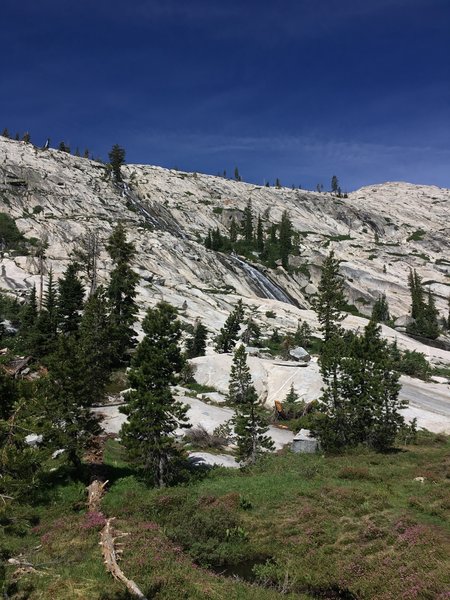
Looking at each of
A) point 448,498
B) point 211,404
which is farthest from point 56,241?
point 448,498

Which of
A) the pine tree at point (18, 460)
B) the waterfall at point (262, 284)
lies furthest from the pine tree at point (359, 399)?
the waterfall at point (262, 284)

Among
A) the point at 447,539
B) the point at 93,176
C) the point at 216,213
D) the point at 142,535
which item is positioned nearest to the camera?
the point at 447,539

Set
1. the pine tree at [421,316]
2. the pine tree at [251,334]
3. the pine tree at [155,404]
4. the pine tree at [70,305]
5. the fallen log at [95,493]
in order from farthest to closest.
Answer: the pine tree at [421,316]
the pine tree at [251,334]
the pine tree at [70,305]
the pine tree at [155,404]
the fallen log at [95,493]

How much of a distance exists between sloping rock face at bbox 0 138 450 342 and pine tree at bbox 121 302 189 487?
45550mm

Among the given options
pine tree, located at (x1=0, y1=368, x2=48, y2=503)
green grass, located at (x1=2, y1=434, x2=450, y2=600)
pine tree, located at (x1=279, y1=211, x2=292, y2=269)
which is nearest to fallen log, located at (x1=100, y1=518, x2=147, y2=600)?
green grass, located at (x1=2, y1=434, x2=450, y2=600)

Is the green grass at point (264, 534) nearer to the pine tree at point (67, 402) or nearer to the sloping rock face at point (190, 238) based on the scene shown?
the pine tree at point (67, 402)

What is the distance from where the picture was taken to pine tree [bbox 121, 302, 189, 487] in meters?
24.9

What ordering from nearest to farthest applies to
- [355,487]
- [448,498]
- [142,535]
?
[142,535] → [448,498] → [355,487]

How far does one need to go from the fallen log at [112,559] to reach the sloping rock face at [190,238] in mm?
54139

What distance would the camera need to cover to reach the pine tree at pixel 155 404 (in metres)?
24.9

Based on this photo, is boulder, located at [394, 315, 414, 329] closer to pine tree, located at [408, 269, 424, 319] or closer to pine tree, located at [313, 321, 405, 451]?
pine tree, located at [408, 269, 424, 319]

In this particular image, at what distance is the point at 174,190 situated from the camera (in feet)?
562

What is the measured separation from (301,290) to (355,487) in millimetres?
101898

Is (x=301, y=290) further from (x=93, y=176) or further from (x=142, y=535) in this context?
(x=142, y=535)
